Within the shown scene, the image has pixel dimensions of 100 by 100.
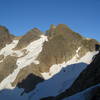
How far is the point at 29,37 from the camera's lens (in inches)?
6009

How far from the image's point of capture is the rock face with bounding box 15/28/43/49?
148m

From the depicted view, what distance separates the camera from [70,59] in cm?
11238

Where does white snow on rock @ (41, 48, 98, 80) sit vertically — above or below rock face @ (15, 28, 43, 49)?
below

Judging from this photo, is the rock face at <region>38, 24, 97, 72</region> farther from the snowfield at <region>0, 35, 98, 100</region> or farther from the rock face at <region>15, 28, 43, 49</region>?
the rock face at <region>15, 28, 43, 49</region>

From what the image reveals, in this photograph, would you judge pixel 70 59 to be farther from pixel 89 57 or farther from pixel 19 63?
pixel 19 63

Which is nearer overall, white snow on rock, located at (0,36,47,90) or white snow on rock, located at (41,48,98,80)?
white snow on rock, located at (41,48,98,80)

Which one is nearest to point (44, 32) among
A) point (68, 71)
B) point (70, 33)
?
point (70, 33)

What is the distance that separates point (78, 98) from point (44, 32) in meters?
147

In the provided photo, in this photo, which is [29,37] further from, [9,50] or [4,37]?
[4,37]

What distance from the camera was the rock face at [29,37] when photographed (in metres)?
148

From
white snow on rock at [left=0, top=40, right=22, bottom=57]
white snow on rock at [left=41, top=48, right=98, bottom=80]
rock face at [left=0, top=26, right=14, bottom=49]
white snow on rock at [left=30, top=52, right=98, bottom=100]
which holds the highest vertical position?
rock face at [left=0, top=26, right=14, bottom=49]

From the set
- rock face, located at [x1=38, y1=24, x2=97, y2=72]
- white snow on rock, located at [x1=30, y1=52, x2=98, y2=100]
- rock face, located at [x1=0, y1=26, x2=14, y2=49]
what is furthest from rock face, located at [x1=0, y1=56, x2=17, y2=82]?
rock face, located at [x1=0, y1=26, x2=14, y2=49]

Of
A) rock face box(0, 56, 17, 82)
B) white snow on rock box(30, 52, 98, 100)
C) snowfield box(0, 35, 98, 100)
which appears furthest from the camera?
rock face box(0, 56, 17, 82)

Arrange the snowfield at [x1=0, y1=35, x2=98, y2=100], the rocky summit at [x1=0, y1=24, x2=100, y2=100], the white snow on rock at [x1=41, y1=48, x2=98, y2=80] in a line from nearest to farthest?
the snowfield at [x1=0, y1=35, x2=98, y2=100], the rocky summit at [x1=0, y1=24, x2=100, y2=100], the white snow on rock at [x1=41, y1=48, x2=98, y2=80]
